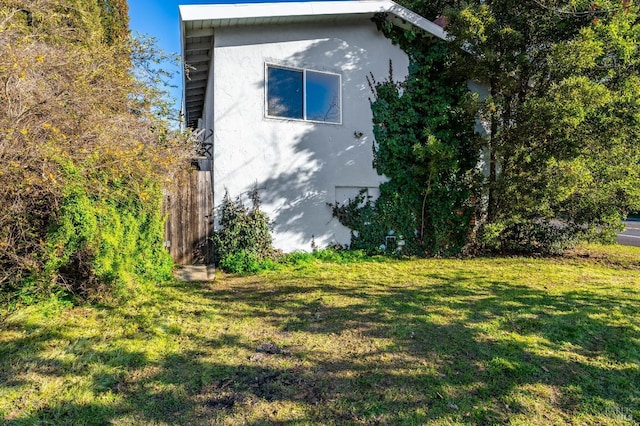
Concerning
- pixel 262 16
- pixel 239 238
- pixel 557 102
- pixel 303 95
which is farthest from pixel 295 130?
pixel 557 102

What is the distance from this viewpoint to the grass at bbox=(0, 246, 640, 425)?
254 centimetres

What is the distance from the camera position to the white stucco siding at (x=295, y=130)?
7234 mm

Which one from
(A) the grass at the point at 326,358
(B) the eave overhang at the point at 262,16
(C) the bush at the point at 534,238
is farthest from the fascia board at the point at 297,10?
(C) the bush at the point at 534,238

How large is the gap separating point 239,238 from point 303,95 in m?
3.66

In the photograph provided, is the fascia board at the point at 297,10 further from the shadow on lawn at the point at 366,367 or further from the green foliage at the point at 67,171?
the shadow on lawn at the point at 366,367

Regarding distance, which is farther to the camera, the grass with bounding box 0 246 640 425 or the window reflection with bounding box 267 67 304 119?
the window reflection with bounding box 267 67 304 119

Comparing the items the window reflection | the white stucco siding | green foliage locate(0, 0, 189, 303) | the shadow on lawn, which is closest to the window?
the window reflection

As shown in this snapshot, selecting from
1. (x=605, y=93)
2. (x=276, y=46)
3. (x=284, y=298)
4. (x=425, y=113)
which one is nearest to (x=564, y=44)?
(x=605, y=93)

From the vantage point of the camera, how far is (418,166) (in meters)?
8.27

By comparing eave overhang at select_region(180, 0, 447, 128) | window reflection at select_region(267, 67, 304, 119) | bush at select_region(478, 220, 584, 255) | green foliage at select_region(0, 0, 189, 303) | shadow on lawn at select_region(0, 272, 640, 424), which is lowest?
shadow on lawn at select_region(0, 272, 640, 424)

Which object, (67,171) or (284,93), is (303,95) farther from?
(67,171)

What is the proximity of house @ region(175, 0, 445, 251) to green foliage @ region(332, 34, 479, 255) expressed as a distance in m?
0.31

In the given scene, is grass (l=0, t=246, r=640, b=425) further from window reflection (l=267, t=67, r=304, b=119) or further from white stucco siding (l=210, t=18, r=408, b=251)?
window reflection (l=267, t=67, r=304, b=119)

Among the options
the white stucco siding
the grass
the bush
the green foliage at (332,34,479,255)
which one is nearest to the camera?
the grass
